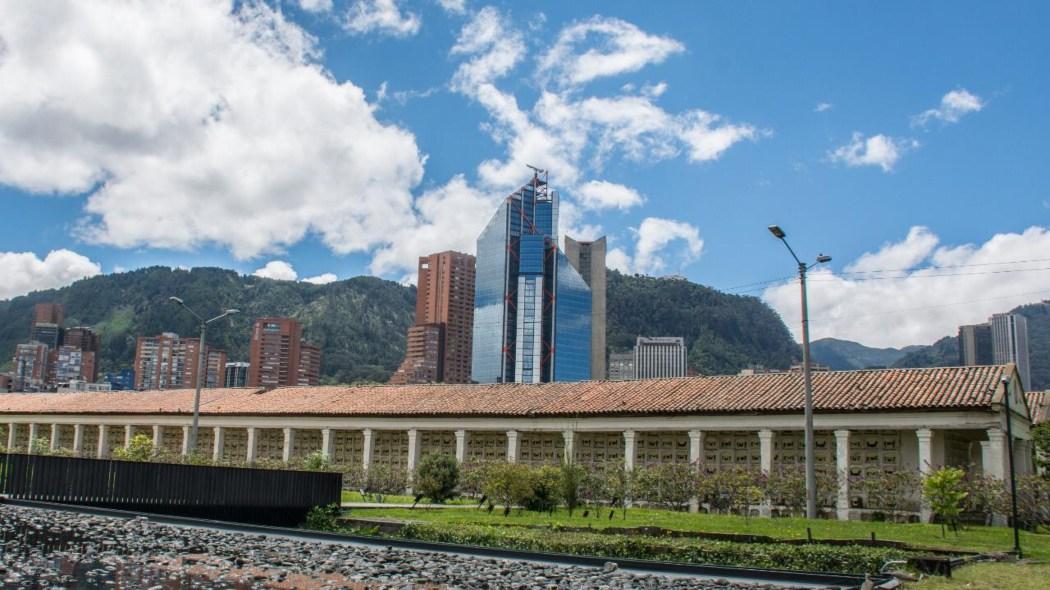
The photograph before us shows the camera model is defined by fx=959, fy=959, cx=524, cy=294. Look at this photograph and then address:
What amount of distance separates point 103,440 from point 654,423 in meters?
33.8

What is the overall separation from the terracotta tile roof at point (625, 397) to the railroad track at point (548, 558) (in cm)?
1590

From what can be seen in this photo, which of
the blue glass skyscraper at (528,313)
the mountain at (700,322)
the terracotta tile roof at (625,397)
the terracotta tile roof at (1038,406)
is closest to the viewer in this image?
the terracotta tile roof at (625,397)

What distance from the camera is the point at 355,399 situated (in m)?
43.1

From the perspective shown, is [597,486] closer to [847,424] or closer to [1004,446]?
[847,424]

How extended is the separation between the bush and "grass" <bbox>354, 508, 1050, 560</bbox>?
2.96 meters

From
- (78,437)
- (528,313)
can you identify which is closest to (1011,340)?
(528,313)

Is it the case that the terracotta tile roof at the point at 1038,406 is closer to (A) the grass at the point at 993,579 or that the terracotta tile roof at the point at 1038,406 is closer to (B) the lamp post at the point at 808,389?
(B) the lamp post at the point at 808,389

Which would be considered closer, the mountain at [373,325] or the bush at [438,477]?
the bush at [438,477]

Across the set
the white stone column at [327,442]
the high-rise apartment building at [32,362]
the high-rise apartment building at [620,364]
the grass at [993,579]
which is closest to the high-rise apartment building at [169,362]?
the high-rise apartment building at [32,362]

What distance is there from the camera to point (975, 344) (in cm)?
13488

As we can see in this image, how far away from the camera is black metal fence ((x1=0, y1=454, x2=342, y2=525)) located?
19.3 metres

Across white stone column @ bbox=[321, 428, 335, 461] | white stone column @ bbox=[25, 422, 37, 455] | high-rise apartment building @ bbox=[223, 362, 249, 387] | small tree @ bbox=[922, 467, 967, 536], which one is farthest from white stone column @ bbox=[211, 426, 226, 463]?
high-rise apartment building @ bbox=[223, 362, 249, 387]

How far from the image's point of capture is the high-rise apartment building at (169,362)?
526 ft

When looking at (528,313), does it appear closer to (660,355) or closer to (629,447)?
(660,355)
